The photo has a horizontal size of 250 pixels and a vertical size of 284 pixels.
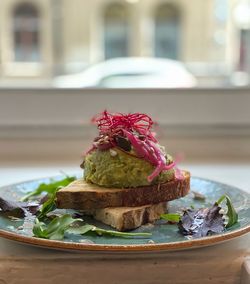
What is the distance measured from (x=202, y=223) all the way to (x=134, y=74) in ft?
2.94

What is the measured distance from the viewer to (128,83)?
4.74 ft

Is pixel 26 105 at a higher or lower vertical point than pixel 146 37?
lower

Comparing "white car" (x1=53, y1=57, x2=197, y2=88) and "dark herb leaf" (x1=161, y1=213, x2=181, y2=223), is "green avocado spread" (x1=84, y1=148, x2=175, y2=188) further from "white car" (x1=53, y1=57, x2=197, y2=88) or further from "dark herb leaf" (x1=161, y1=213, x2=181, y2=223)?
"white car" (x1=53, y1=57, x2=197, y2=88)

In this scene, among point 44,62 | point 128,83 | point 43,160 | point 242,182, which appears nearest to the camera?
point 242,182

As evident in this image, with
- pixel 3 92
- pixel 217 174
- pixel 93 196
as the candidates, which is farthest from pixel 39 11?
pixel 93 196

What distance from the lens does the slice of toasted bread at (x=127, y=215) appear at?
62cm

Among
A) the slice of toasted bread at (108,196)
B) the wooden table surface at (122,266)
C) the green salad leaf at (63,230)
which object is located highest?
the slice of toasted bread at (108,196)

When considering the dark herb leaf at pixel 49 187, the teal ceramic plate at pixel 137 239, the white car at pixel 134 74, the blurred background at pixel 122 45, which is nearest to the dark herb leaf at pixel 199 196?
the teal ceramic plate at pixel 137 239

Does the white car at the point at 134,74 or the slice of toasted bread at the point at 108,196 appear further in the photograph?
the white car at the point at 134,74

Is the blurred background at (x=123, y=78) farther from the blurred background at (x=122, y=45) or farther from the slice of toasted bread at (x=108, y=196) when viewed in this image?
the slice of toasted bread at (x=108, y=196)

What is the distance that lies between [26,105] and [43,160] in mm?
143

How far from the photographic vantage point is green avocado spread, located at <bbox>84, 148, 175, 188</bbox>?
2.16 ft

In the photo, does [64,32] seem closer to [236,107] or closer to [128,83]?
[128,83]

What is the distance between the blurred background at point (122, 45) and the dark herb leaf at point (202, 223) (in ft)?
2.41
